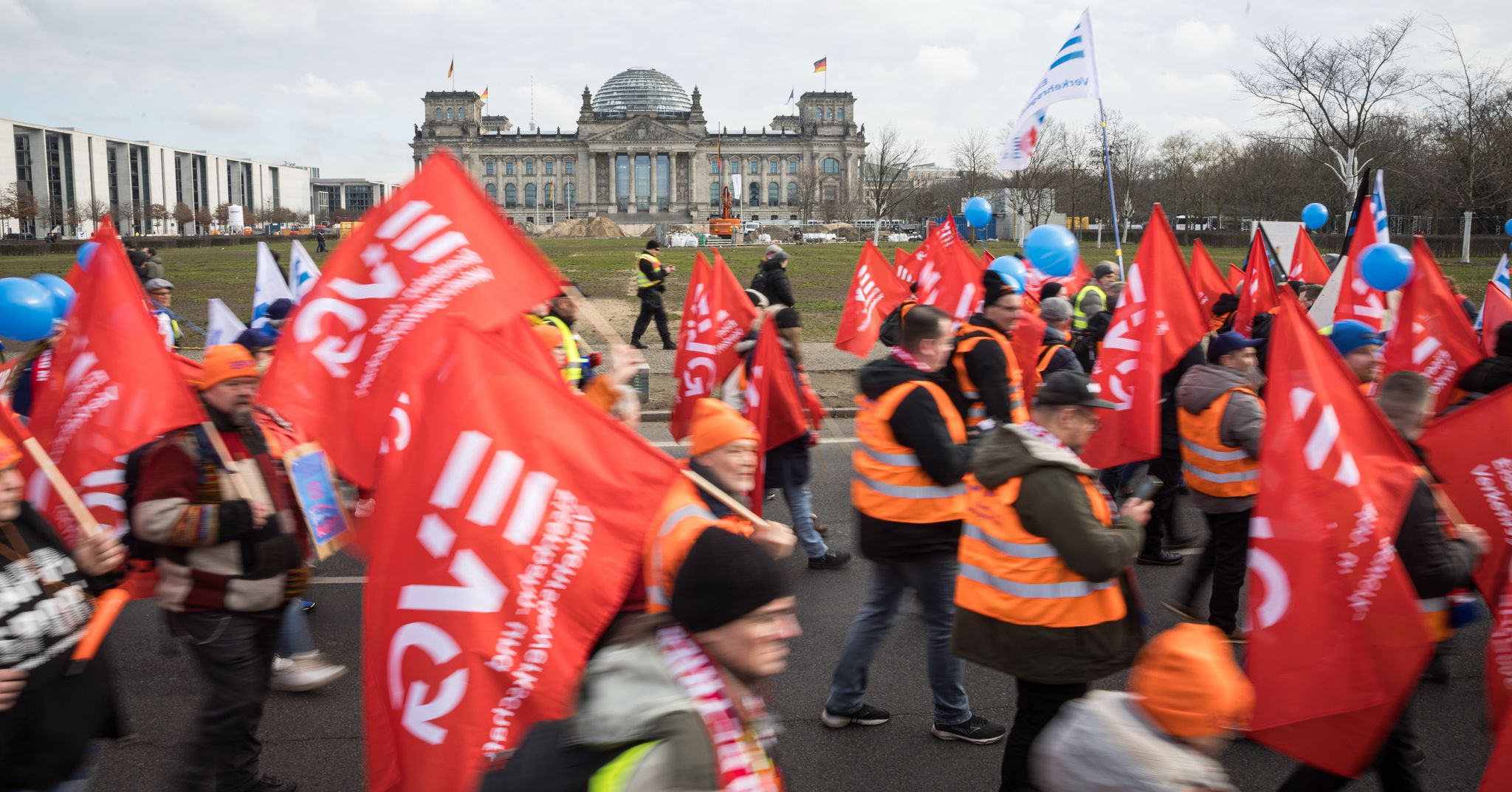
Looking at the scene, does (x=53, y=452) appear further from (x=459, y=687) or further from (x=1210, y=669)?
(x=1210, y=669)

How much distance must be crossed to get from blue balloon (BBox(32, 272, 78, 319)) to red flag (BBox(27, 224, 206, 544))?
2.35 meters

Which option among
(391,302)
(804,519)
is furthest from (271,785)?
(804,519)

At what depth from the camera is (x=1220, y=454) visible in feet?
16.7

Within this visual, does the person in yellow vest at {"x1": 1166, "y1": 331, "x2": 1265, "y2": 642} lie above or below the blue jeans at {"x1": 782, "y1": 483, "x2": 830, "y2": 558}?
above

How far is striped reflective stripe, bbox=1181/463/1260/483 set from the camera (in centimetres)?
503

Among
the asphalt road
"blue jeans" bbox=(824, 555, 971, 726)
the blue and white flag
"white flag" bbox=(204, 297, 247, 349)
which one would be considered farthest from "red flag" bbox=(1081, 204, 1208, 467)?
the blue and white flag

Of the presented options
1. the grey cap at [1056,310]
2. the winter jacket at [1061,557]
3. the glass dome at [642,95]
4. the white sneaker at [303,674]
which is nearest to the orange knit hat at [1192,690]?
the winter jacket at [1061,557]

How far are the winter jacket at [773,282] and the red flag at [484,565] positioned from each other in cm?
973

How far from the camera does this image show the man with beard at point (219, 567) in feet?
11.4

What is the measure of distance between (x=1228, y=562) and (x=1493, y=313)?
445 centimetres

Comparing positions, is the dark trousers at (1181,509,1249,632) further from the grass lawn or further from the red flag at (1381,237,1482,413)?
the grass lawn

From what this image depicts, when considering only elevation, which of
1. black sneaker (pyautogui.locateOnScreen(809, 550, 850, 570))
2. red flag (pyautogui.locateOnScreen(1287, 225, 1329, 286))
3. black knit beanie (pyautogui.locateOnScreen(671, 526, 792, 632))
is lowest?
black sneaker (pyautogui.locateOnScreen(809, 550, 850, 570))

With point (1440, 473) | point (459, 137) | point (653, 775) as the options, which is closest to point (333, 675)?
point (653, 775)

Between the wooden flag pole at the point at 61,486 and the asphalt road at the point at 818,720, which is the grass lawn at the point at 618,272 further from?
the wooden flag pole at the point at 61,486
